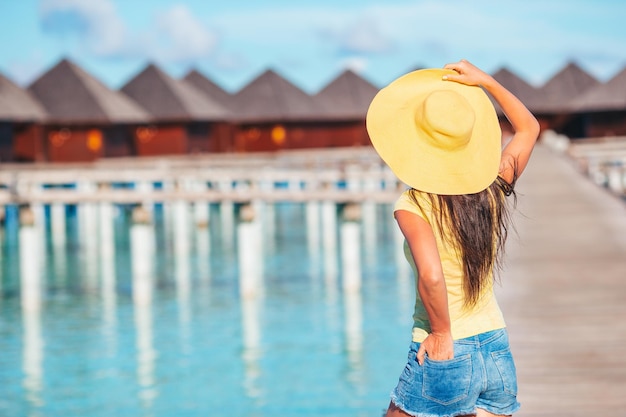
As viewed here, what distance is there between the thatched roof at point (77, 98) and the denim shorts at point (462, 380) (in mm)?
35140

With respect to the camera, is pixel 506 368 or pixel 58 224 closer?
pixel 506 368

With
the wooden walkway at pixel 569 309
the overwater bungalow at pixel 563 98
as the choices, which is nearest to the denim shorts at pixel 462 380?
the wooden walkway at pixel 569 309

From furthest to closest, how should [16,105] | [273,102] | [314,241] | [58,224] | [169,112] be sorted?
[273,102]
[169,112]
[16,105]
[58,224]
[314,241]

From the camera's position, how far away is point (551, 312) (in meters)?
7.29

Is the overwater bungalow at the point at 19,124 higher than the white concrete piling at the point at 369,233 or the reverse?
higher

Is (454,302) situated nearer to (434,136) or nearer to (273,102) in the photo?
(434,136)

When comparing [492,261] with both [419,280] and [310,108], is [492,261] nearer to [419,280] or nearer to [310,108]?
[419,280]

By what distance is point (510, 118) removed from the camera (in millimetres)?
3031

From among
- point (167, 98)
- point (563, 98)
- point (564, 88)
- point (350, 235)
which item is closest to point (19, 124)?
point (167, 98)

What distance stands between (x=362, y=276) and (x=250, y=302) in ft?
10.7

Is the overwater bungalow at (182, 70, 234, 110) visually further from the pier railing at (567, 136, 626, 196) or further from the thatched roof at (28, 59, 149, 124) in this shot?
the pier railing at (567, 136, 626, 196)

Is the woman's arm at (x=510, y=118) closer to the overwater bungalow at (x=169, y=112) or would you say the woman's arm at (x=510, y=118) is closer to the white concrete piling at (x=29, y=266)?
the white concrete piling at (x=29, y=266)

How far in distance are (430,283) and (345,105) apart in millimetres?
44925

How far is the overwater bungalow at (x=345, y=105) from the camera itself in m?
47.2
